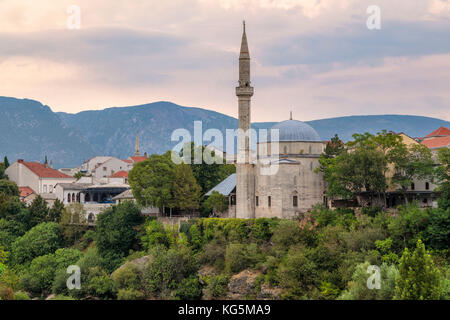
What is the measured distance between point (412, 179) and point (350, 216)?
19.5 ft

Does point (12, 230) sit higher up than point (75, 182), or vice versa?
point (75, 182)

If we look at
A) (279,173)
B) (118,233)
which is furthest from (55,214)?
(279,173)

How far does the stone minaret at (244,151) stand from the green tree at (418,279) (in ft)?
71.3

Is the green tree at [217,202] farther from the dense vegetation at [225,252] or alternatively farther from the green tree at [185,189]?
the green tree at [185,189]

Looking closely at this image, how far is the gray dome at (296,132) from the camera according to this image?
202 ft

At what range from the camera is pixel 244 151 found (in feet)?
203

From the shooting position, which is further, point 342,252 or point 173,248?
point 173,248

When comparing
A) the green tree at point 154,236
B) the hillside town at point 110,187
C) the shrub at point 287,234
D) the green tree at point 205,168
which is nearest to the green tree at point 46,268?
the green tree at point 154,236

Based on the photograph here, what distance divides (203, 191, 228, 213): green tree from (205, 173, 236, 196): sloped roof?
700 millimetres

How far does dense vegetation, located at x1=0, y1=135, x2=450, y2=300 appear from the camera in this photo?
47406mm

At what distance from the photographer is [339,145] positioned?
202 ft

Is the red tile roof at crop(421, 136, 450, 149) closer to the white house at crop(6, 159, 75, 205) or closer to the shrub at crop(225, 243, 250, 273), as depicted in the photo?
the shrub at crop(225, 243, 250, 273)

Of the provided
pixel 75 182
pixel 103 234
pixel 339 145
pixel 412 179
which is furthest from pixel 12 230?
pixel 412 179

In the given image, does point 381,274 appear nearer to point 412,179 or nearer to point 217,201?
point 412,179
